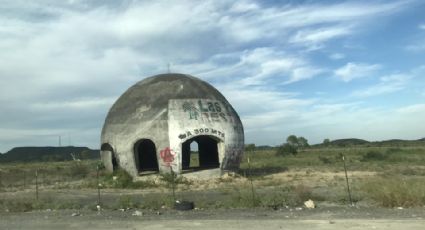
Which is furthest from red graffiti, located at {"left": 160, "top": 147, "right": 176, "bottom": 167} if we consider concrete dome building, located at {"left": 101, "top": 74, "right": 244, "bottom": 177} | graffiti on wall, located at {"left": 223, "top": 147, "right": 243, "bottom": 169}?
graffiti on wall, located at {"left": 223, "top": 147, "right": 243, "bottom": 169}

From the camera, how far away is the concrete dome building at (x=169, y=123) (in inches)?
1010

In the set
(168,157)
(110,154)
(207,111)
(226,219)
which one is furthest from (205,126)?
(226,219)

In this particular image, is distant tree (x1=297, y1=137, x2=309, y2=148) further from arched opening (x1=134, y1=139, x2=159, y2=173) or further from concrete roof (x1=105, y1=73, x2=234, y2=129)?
concrete roof (x1=105, y1=73, x2=234, y2=129)

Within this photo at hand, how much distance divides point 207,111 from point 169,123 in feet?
6.71

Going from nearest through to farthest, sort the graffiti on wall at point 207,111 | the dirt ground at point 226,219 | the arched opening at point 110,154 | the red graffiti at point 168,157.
Result: the dirt ground at point 226,219 → the red graffiti at point 168,157 → the graffiti on wall at point 207,111 → the arched opening at point 110,154

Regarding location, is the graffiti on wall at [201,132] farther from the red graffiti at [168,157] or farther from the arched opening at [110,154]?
the arched opening at [110,154]

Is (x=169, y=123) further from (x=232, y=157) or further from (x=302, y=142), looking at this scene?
(x=302, y=142)

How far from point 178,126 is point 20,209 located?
32.9 ft

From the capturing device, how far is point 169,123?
1011 inches

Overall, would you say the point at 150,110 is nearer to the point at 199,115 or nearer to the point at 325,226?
the point at 199,115

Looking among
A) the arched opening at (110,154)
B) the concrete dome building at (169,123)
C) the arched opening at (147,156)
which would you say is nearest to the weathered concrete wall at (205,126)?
the concrete dome building at (169,123)

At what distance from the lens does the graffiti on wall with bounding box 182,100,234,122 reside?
26203 mm

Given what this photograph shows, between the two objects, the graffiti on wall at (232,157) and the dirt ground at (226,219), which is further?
the graffiti on wall at (232,157)

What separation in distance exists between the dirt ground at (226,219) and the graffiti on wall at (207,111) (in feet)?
35.8
